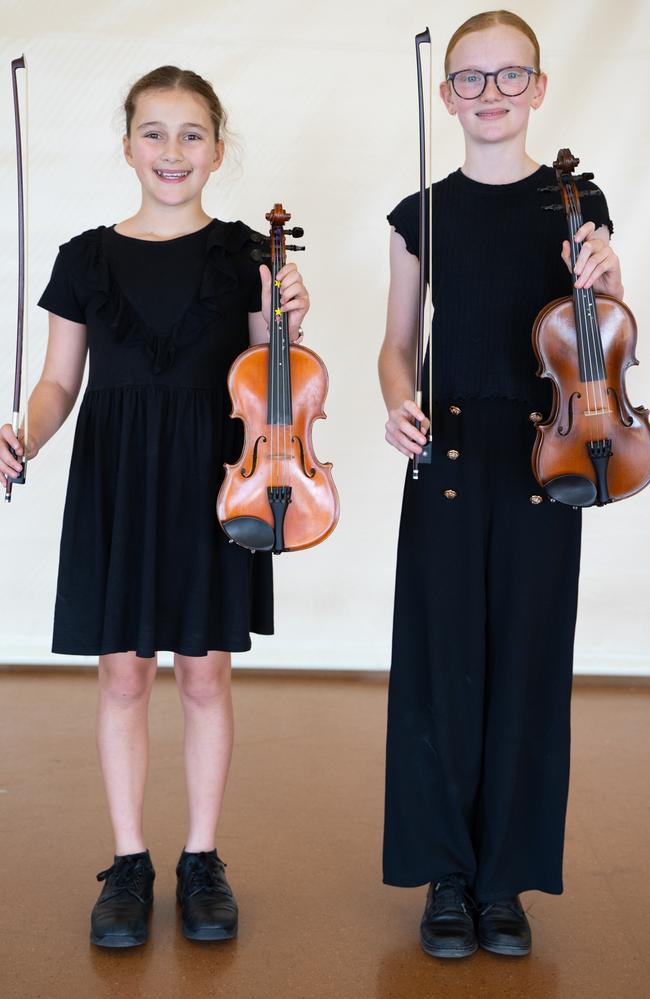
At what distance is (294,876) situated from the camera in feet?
6.99

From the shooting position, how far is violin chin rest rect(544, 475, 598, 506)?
5.47 ft

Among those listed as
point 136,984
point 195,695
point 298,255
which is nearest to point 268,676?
point 298,255

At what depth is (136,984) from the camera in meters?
1.71

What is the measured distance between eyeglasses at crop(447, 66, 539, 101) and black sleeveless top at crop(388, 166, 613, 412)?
140mm

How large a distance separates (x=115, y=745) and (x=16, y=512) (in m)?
1.95

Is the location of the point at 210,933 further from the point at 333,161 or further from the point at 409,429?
the point at 333,161

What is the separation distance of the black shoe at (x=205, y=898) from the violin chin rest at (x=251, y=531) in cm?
58

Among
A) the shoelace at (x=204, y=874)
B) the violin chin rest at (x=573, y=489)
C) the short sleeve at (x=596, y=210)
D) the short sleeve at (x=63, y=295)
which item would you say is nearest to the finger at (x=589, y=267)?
the short sleeve at (x=596, y=210)

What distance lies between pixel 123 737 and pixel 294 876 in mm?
463

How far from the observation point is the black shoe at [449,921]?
180 centimetres

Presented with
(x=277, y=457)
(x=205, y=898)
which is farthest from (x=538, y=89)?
(x=205, y=898)

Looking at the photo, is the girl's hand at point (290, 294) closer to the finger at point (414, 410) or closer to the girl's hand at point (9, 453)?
the finger at point (414, 410)

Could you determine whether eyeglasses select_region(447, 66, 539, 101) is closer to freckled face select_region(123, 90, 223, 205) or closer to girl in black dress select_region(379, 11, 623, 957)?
girl in black dress select_region(379, 11, 623, 957)

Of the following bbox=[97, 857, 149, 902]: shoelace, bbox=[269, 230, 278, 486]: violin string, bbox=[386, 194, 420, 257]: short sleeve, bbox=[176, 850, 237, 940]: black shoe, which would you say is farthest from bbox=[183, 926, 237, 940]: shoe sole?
bbox=[386, 194, 420, 257]: short sleeve
